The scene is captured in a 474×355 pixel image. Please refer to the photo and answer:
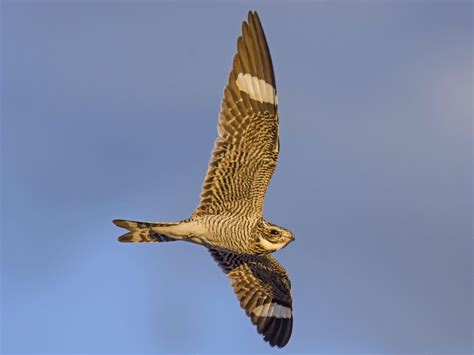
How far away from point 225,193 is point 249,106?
60.1 inches

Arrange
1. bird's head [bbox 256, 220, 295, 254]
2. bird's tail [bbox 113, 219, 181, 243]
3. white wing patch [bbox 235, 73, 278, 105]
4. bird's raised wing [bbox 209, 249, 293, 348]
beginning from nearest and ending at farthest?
bird's head [bbox 256, 220, 295, 254]
bird's tail [bbox 113, 219, 181, 243]
white wing patch [bbox 235, 73, 278, 105]
bird's raised wing [bbox 209, 249, 293, 348]

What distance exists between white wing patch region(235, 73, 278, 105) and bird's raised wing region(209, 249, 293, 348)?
9.35 ft

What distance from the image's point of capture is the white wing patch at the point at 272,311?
13453 millimetres

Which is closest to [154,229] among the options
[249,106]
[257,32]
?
[249,106]

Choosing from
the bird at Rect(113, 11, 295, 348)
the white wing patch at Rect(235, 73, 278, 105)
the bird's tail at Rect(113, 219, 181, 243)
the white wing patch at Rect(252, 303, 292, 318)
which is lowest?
the white wing patch at Rect(252, 303, 292, 318)

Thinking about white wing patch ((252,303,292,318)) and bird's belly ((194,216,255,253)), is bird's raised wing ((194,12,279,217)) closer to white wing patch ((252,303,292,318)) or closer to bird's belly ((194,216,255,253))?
bird's belly ((194,216,255,253))

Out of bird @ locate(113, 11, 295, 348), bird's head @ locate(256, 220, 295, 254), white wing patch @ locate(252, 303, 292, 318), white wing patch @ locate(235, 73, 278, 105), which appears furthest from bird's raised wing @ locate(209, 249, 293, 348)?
white wing patch @ locate(235, 73, 278, 105)

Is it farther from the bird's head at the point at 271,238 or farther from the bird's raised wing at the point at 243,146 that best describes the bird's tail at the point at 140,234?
the bird's head at the point at 271,238

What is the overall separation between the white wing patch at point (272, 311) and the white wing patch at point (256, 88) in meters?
3.73

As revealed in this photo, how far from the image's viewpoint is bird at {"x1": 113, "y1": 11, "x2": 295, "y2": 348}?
39.3ft

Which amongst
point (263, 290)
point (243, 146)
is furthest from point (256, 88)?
point (263, 290)

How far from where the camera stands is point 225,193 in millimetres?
12305

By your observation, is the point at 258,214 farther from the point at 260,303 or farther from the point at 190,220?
the point at 260,303

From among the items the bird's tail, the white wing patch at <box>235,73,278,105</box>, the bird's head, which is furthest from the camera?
the white wing patch at <box>235,73,278,105</box>
